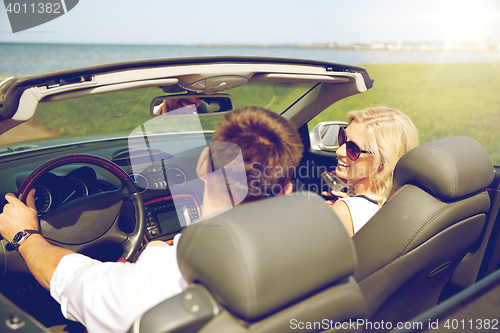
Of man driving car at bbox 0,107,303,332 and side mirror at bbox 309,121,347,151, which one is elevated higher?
man driving car at bbox 0,107,303,332

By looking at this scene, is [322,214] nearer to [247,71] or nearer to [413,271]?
[413,271]

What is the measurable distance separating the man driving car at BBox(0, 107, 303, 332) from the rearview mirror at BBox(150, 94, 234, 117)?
1.14 metres

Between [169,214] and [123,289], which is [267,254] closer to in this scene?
[123,289]

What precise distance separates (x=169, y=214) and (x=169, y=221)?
5 cm

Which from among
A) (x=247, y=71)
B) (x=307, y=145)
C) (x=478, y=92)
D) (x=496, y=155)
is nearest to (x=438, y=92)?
(x=478, y=92)

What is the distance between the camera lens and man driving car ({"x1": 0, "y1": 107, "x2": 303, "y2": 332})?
1.05 m

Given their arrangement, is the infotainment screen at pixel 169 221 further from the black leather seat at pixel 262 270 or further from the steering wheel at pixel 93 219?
the black leather seat at pixel 262 270

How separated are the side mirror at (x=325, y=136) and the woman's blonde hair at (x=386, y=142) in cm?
140

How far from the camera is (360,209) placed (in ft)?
6.44

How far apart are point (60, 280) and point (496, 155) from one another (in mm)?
13986

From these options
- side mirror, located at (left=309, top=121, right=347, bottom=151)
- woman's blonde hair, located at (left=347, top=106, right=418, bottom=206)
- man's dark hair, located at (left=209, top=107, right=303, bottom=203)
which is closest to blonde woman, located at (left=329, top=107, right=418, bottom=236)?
woman's blonde hair, located at (left=347, top=106, right=418, bottom=206)

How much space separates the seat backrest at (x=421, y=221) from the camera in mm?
1639

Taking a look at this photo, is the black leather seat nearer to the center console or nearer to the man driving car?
the man driving car

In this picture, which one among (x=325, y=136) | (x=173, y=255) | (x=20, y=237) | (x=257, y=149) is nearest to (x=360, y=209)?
(x=257, y=149)
